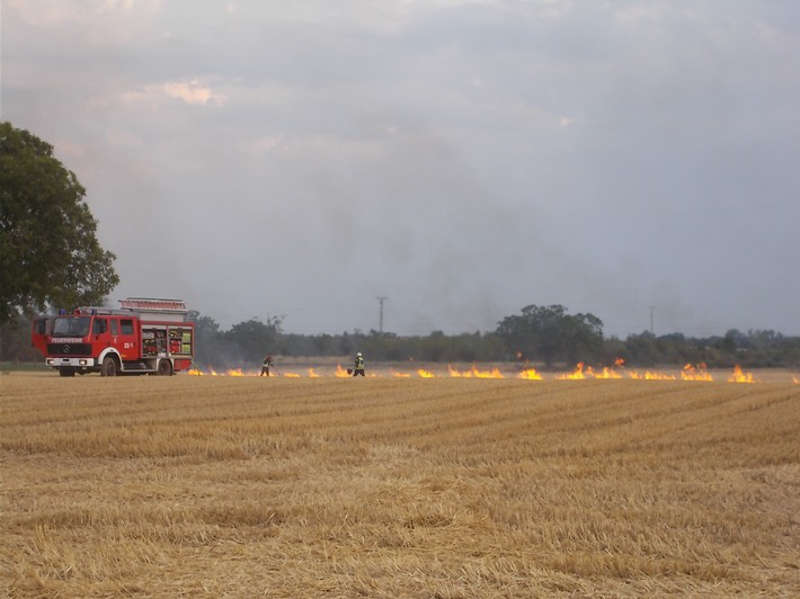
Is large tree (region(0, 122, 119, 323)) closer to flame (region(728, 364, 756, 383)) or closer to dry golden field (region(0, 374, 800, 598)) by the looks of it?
dry golden field (region(0, 374, 800, 598))

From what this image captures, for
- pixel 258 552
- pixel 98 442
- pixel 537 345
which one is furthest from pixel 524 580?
pixel 537 345

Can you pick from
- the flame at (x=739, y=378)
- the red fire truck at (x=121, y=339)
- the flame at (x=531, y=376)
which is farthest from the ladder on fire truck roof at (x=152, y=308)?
the flame at (x=739, y=378)

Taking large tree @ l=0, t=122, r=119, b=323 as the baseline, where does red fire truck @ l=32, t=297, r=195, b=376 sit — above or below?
below

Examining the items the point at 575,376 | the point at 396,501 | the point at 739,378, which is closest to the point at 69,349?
the point at 575,376

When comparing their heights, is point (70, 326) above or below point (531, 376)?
above

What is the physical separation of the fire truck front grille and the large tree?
4.64ft

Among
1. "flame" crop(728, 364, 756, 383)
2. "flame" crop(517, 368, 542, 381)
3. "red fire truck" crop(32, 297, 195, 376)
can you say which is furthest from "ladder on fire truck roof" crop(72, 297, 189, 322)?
"flame" crop(728, 364, 756, 383)

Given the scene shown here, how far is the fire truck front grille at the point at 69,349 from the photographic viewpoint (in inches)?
1297

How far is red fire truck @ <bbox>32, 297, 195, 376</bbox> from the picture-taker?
32.9 meters

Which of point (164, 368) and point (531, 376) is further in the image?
point (164, 368)

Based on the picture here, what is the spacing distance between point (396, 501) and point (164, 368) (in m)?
28.8

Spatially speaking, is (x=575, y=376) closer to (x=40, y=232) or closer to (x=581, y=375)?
(x=581, y=375)

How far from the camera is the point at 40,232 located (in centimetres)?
3158

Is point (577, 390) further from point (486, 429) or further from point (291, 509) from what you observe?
point (291, 509)
